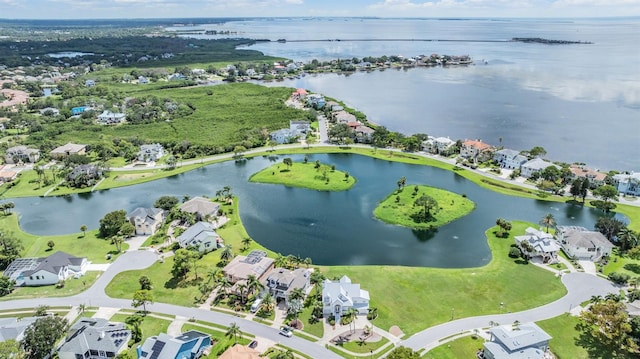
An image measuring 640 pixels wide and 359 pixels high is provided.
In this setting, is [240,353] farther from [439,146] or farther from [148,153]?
[439,146]

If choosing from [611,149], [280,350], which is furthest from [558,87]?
[280,350]

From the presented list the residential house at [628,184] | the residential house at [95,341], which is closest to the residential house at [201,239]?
the residential house at [95,341]

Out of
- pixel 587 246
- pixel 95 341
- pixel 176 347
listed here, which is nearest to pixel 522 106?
pixel 587 246

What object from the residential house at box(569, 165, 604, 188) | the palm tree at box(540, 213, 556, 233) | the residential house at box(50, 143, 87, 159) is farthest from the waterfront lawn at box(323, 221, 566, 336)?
the residential house at box(50, 143, 87, 159)

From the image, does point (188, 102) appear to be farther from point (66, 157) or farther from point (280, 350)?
point (280, 350)

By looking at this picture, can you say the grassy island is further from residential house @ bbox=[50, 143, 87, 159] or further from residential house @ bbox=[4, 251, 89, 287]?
residential house @ bbox=[50, 143, 87, 159]

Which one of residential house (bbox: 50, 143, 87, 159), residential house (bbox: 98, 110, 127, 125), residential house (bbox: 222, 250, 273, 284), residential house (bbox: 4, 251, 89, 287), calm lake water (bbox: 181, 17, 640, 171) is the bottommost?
residential house (bbox: 4, 251, 89, 287)

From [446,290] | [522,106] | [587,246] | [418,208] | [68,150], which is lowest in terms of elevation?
[68,150]
